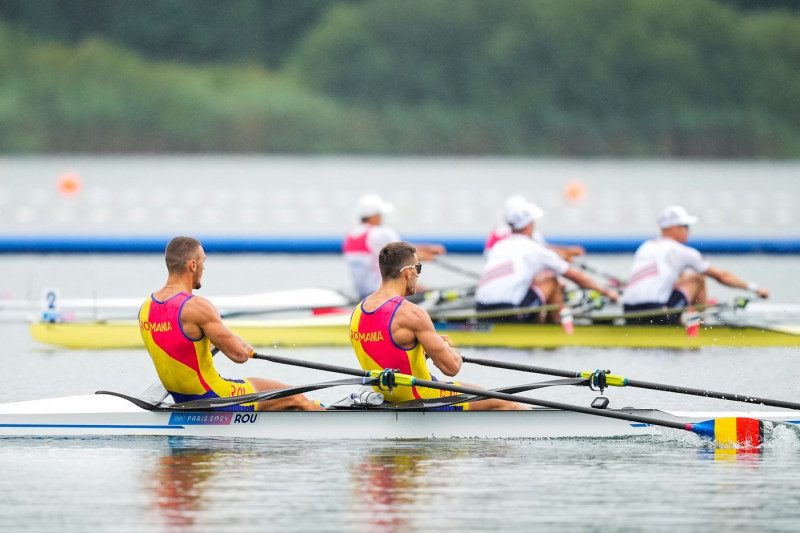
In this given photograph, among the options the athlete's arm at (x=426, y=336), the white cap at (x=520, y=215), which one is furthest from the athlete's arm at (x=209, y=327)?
the white cap at (x=520, y=215)

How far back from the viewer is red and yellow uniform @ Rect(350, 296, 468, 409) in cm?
895

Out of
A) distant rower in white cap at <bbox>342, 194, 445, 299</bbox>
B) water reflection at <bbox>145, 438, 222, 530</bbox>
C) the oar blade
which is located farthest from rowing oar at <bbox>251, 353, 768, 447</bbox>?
distant rower in white cap at <bbox>342, 194, 445, 299</bbox>

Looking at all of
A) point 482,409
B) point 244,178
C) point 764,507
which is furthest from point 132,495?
point 244,178

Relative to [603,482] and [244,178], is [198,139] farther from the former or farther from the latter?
[603,482]

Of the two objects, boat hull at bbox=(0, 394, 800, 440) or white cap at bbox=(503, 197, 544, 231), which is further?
white cap at bbox=(503, 197, 544, 231)

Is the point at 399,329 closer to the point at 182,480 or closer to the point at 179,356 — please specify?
the point at 179,356

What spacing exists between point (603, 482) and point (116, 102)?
77.8m

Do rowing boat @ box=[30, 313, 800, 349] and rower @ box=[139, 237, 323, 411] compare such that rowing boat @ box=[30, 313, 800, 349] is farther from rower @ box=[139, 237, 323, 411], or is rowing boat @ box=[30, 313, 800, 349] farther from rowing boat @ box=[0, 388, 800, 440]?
rower @ box=[139, 237, 323, 411]

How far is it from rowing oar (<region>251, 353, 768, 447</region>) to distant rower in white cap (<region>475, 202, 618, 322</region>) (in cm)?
433

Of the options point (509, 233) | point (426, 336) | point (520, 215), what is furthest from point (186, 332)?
point (509, 233)

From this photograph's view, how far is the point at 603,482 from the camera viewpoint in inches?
320

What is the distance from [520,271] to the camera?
45.1 ft

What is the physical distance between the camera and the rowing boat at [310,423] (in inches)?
359

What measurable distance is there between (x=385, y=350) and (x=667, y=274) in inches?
215
